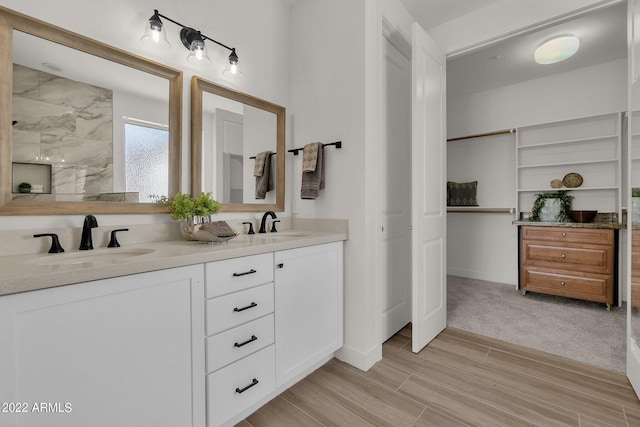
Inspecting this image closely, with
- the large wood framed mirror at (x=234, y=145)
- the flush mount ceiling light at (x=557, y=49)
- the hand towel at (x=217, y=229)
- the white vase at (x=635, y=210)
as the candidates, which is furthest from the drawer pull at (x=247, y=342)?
the flush mount ceiling light at (x=557, y=49)

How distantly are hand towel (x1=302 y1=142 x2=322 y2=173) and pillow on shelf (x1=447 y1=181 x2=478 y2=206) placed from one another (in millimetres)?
3136

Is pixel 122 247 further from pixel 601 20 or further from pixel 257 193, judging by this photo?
pixel 601 20

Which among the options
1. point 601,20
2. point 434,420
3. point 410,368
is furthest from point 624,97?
point 434,420

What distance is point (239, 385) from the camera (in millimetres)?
1390

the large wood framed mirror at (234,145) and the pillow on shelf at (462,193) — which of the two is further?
the pillow on shelf at (462,193)

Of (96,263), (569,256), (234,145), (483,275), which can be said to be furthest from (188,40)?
(483,275)

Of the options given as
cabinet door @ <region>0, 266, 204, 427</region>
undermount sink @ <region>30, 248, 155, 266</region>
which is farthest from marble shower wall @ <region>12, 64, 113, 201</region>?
cabinet door @ <region>0, 266, 204, 427</region>

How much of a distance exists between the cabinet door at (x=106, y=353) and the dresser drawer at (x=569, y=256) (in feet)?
12.2

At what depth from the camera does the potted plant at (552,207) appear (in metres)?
3.58

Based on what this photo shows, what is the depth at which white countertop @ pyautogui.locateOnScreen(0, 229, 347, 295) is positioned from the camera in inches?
32.6

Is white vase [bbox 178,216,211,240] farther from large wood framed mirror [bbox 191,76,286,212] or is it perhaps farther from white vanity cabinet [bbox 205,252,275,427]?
white vanity cabinet [bbox 205,252,275,427]

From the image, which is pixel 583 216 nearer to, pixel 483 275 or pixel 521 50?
pixel 483 275

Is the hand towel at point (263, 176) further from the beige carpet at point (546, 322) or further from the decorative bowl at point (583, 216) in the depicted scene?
the decorative bowl at point (583, 216)

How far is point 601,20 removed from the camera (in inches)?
103
